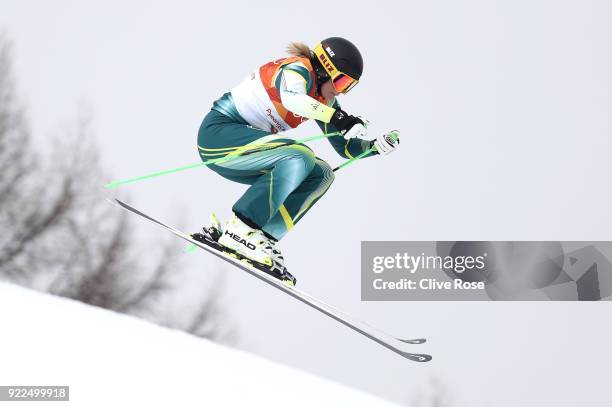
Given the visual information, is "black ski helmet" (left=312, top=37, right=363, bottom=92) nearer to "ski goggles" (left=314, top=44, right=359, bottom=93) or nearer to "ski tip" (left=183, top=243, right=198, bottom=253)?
"ski goggles" (left=314, top=44, right=359, bottom=93)

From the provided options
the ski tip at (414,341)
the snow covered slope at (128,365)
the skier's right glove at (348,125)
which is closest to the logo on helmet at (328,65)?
the skier's right glove at (348,125)

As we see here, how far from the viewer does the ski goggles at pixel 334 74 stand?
5172 millimetres

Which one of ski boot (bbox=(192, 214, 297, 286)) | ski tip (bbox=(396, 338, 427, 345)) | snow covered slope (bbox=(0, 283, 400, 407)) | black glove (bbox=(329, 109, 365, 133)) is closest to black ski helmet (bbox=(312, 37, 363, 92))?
black glove (bbox=(329, 109, 365, 133))

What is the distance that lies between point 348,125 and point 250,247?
3.78 feet

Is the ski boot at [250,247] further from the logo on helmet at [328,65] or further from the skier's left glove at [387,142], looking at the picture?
the logo on helmet at [328,65]

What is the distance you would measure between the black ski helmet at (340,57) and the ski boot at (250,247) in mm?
1217

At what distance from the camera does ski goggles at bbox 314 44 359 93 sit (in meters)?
5.17

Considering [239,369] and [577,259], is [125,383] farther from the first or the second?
[577,259]

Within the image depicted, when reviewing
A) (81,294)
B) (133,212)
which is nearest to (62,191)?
(81,294)

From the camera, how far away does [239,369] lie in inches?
199

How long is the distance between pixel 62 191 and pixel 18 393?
1966cm

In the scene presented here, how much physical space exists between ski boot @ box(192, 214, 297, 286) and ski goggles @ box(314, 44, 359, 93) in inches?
48.3

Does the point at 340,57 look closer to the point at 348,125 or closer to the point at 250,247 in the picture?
the point at 348,125

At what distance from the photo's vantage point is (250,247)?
5.32 metres
